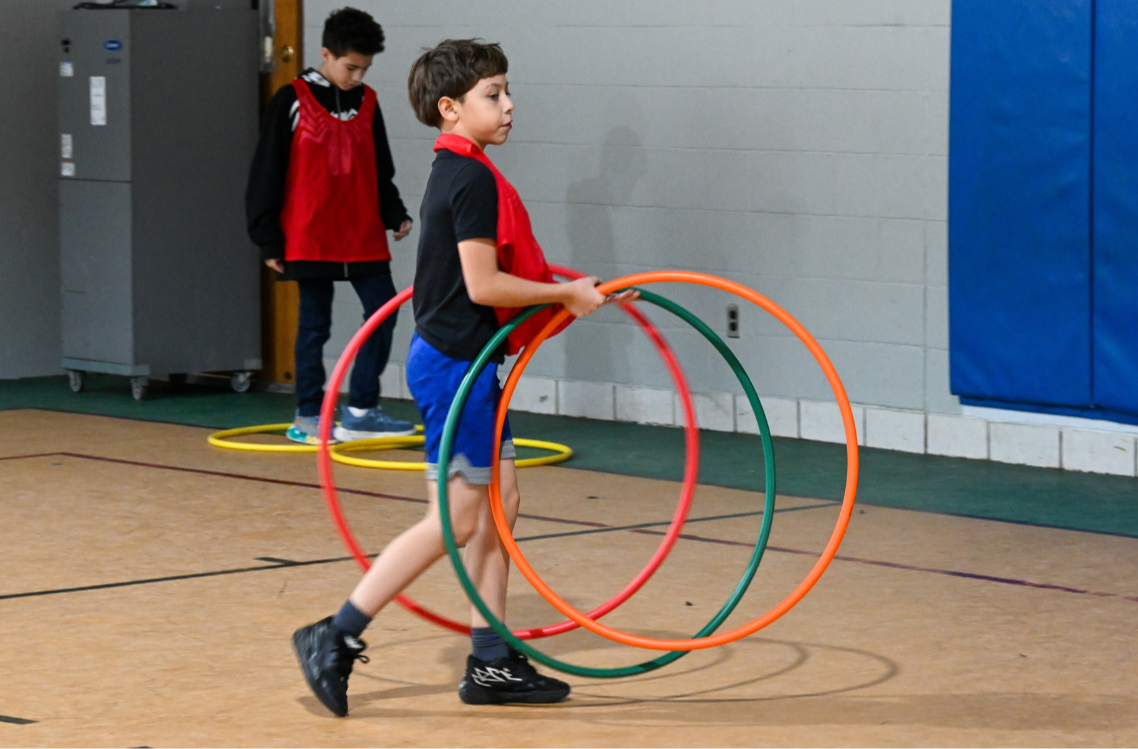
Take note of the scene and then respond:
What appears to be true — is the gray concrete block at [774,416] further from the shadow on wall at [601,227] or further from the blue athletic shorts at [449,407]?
the blue athletic shorts at [449,407]

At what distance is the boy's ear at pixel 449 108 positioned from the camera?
3.87 metres

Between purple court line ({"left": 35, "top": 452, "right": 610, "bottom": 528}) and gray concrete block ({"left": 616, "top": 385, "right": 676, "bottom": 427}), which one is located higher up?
gray concrete block ({"left": 616, "top": 385, "right": 676, "bottom": 427})

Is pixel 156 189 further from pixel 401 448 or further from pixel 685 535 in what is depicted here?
pixel 685 535

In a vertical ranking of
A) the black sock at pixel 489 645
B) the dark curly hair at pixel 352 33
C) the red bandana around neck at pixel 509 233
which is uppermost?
the dark curly hair at pixel 352 33

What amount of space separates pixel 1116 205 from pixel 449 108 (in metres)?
3.86

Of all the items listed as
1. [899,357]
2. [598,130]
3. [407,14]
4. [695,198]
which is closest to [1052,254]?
[899,357]

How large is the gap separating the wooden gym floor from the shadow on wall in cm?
180

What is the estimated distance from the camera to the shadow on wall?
8438 mm

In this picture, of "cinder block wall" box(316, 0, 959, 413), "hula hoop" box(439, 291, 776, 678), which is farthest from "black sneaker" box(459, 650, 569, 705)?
"cinder block wall" box(316, 0, 959, 413)

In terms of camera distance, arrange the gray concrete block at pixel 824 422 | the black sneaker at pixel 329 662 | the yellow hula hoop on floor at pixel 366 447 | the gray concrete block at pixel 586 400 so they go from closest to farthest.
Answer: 1. the black sneaker at pixel 329 662
2. the yellow hula hoop on floor at pixel 366 447
3. the gray concrete block at pixel 824 422
4. the gray concrete block at pixel 586 400

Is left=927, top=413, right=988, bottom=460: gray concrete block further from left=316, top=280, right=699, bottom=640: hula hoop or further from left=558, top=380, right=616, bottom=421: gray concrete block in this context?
left=316, top=280, right=699, bottom=640: hula hoop

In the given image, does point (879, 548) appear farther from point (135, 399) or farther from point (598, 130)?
point (135, 399)

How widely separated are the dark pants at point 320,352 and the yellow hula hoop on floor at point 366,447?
192mm

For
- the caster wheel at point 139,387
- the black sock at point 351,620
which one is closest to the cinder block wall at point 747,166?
the caster wheel at point 139,387
